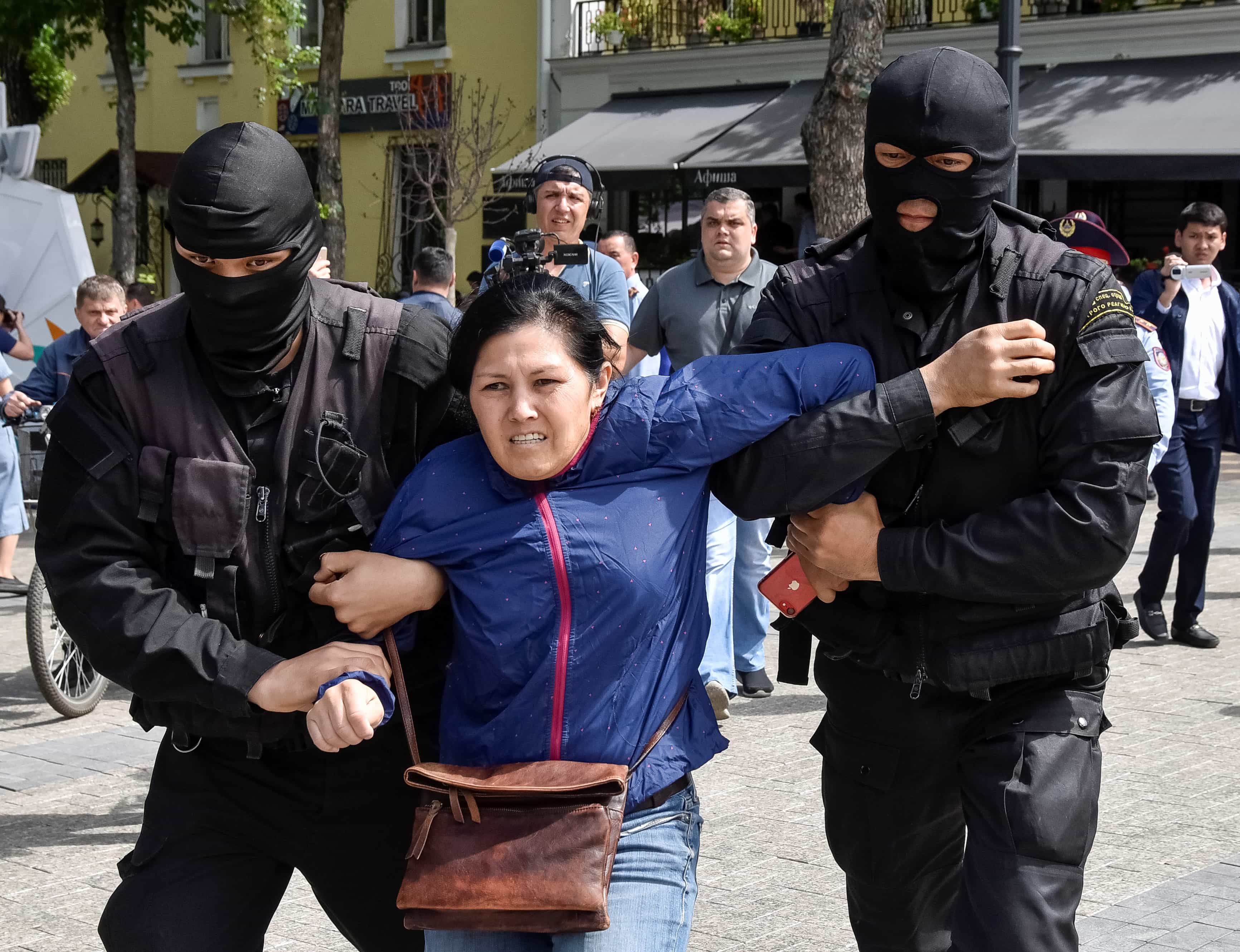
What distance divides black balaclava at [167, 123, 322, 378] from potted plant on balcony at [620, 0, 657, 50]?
70.3 ft

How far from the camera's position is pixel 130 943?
2.83 meters

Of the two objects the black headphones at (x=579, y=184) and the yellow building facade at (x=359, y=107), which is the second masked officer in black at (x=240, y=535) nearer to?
the black headphones at (x=579, y=184)

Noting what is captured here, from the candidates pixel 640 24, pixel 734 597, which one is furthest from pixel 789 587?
pixel 640 24

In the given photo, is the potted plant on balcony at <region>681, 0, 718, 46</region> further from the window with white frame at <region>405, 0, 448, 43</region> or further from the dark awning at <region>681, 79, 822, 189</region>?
the window with white frame at <region>405, 0, 448, 43</region>

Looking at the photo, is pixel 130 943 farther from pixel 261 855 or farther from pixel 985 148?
pixel 985 148

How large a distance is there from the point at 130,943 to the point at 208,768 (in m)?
0.33

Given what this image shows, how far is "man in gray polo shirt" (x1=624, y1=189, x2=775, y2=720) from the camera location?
7496 millimetres

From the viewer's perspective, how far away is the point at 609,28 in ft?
77.9

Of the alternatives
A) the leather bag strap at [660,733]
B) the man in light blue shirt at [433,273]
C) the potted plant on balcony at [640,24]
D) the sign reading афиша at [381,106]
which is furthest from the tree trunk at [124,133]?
the leather bag strap at [660,733]

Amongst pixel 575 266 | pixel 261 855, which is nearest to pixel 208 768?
pixel 261 855

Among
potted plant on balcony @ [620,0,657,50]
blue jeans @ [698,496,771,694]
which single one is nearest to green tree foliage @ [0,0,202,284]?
potted plant on balcony @ [620,0,657,50]

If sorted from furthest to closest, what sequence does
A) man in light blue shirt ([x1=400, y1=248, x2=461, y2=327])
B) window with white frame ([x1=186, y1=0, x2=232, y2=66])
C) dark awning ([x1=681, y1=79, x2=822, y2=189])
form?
window with white frame ([x1=186, y1=0, x2=232, y2=66]) < dark awning ([x1=681, y1=79, x2=822, y2=189]) < man in light blue shirt ([x1=400, y1=248, x2=461, y2=327])

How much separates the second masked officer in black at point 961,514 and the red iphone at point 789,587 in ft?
0.16

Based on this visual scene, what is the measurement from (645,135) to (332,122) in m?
4.91
